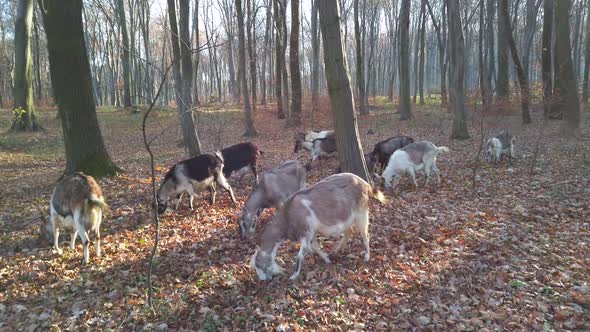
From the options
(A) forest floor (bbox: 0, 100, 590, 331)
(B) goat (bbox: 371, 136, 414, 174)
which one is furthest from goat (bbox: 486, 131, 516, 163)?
(B) goat (bbox: 371, 136, 414, 174)

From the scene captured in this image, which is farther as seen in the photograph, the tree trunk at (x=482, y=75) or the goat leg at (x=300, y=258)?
the tree trunk at (x=482, y=75)

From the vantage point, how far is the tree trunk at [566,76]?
15.7 metres

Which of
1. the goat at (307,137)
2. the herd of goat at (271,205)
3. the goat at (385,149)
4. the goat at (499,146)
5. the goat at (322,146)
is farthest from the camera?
the goat at (307,137)

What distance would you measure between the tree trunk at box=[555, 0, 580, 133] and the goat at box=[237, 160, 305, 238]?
45.5 feet

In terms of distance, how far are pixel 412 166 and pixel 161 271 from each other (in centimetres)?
670

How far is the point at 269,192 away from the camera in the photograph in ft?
24.0

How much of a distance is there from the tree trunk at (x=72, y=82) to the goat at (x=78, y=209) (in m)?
3.77

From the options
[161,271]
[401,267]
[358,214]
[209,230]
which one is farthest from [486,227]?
[161,271]

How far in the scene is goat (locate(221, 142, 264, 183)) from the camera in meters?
10.1

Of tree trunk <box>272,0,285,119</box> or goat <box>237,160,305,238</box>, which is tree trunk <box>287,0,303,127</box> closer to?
tree trunk <box>272,0,285,119</box>

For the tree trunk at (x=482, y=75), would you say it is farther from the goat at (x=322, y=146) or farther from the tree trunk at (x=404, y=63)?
the goat at (x=322, y=146)

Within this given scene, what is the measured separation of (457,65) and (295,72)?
10932 mm

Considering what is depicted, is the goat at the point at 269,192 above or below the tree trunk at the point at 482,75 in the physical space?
below

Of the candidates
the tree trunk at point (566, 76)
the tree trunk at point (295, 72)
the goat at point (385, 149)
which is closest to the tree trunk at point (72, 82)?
the goat at point (385, 149)
